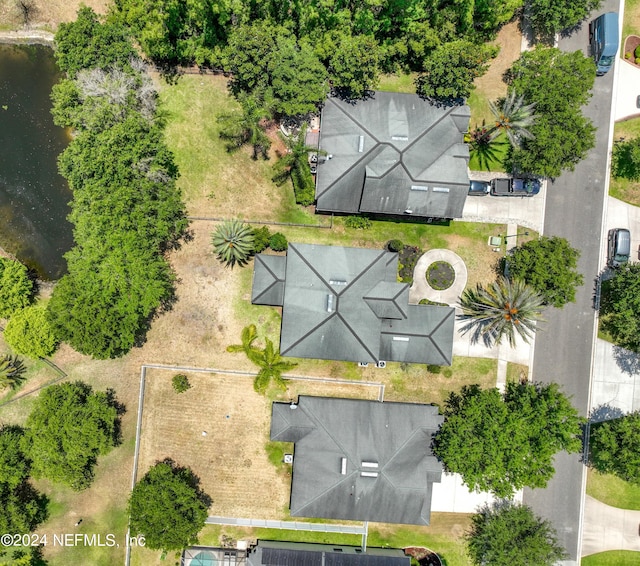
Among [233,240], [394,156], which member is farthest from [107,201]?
[394,156]

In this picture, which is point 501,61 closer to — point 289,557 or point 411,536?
point 411,536

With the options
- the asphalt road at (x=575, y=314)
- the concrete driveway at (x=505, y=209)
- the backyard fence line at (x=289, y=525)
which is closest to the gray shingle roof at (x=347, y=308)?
the concrete driveway at (x=505, y=209)

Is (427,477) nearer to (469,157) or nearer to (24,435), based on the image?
(469,157)

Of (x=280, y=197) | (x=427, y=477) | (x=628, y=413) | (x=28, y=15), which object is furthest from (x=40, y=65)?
(x=628, y=413)

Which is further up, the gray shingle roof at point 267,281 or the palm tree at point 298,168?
the palm tree at point 298,168

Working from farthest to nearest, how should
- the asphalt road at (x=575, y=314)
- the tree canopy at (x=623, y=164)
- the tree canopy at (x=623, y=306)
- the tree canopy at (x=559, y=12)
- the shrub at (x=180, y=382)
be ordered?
the tree canopy at (x=623, y=164)
the asphalt road at (x=575, y=314)
the shrub at (x=180, y=382)
the tree canopy at (x=623, y=306)
the tree canopy at (x=559, y=12)

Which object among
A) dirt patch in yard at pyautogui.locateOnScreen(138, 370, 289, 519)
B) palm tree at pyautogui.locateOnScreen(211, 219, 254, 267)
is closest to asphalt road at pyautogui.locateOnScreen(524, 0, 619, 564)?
dirt patch in yard at pyautogui.locateOnScreen(138, 370, 289, 519)

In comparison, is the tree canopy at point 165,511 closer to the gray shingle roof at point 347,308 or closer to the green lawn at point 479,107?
the gray shingle roof at point 347,308
